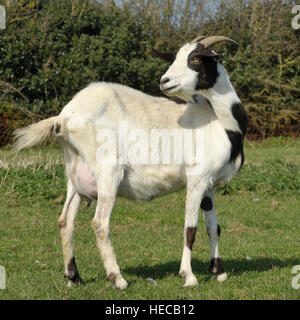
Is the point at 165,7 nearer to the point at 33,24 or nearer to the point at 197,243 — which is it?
the point at 33,24

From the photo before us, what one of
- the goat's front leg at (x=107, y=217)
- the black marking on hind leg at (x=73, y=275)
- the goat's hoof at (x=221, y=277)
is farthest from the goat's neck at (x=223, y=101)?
the black marking on hind leg at (x=73, y=275)

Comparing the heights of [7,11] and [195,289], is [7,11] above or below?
above

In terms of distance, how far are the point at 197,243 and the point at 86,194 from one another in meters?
2.16

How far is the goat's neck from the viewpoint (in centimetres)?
527

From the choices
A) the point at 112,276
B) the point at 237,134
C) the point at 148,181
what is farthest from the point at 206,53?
the point at 112,276

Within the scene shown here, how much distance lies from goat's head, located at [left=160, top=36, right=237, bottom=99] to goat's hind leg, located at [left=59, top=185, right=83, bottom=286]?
142 centimetres

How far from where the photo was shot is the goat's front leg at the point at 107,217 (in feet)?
16.4

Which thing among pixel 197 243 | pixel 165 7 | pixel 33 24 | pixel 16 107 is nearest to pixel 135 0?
pixel 165 7

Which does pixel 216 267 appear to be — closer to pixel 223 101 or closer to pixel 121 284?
pixel 121 284

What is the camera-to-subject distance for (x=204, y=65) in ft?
16.8

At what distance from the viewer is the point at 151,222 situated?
25.8 feet

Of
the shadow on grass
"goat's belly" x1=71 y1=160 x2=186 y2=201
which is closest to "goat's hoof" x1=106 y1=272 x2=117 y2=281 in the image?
the shadow on grass

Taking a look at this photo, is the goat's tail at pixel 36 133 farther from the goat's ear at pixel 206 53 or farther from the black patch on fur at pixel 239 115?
the black patch on fur at pixel 239 115

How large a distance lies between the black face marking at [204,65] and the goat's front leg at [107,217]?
116cm
